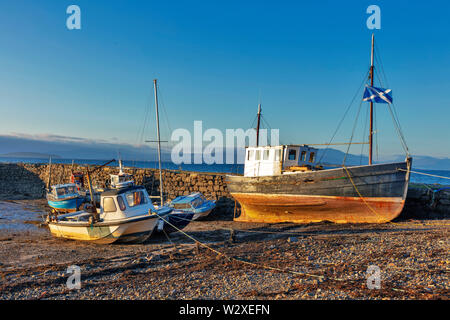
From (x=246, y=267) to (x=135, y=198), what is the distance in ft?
24.5

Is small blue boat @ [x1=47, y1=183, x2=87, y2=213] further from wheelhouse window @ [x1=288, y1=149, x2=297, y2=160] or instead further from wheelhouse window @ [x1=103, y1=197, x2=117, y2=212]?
wheelhouse window @ [x1=288, y1=149, x2=297, y2=160]

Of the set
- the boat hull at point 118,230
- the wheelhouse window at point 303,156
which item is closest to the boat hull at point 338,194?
the wheelhouse window at point 303,156

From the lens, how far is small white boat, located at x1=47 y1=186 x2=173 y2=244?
1367cm

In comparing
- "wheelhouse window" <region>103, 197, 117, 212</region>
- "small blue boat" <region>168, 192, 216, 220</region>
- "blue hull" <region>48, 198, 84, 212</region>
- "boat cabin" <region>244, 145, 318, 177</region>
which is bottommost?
"blue hull" <region>48, 198, 84, 212</region>

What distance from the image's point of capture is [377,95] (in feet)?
56.1

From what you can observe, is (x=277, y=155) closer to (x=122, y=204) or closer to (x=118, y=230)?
(x=122, y=204)

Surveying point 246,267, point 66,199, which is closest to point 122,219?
point 246,267

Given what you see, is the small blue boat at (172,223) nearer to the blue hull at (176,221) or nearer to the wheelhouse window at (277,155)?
the blue hull at (176,221)

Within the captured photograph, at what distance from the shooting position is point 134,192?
555 inches

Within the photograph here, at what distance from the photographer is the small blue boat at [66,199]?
83.3 feet

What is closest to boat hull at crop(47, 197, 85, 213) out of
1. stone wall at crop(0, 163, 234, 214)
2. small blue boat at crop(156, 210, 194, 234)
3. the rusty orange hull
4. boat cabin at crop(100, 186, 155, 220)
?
stone wall at crop(0, 163, 234, 214)

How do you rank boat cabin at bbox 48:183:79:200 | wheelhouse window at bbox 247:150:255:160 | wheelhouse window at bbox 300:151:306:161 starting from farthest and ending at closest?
boat cabin at bbox 48:183:79:200 → wheelhouse window at bbox 247:150:255:160 → wheelhouse window at bbox 300:151:306:161
